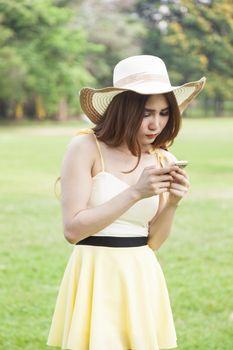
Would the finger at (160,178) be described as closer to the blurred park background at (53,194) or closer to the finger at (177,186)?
the finger at (177,186)

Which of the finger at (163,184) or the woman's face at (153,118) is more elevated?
the woman's face at (153,118)

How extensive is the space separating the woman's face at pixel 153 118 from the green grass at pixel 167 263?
6.74ft

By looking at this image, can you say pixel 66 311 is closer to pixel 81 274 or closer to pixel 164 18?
pixel 81 274

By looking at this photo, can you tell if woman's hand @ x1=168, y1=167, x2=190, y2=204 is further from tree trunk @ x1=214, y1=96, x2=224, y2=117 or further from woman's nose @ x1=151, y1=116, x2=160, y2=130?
tree trunk @ x1=214, y1=96, x2=224, y2=117

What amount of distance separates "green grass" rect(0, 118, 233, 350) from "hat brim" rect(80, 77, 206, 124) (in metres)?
1.97

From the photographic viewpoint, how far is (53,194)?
11.5 metres

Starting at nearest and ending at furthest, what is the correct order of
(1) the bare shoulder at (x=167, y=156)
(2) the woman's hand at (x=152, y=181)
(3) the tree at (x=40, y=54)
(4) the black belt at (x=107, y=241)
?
(2) the woman's hand at (x=152, y=181) < (4) the black belt at (x=107, y=241) < (1) the bare shoulder at (x=167, y=156) < (3) the tree at (x=40, y=54)

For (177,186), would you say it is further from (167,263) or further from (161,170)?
(167,263)

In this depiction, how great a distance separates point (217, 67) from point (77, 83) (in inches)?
1029

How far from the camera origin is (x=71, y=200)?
2719mm

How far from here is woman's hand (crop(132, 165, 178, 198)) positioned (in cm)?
259

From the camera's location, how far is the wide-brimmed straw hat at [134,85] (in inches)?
107

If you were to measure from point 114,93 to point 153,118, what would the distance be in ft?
0.54

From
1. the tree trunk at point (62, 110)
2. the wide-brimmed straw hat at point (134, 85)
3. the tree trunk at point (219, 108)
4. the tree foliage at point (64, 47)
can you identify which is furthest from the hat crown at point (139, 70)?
the tree trunk at point (219, 108)
